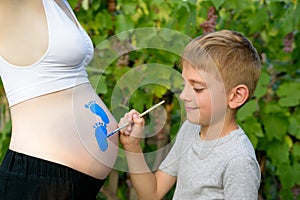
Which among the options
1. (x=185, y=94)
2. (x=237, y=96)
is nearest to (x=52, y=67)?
(x=185, y=94)

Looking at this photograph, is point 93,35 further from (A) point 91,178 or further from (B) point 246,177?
(B) point 246,177

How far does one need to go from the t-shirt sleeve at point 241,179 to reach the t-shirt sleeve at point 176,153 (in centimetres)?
21

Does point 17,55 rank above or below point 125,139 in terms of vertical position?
above

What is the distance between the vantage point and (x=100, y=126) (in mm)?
1548

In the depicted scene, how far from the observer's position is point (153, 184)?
1668mm

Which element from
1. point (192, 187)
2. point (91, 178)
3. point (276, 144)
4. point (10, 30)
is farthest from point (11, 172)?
point (276, 144)

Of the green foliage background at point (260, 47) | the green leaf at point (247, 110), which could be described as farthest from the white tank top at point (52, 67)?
the green leaf at point (247, 110)

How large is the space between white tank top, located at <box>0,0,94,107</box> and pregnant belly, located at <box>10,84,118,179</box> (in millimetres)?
23

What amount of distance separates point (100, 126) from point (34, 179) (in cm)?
21

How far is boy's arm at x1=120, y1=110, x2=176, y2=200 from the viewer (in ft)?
4.99

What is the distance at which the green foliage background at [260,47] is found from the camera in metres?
2.46

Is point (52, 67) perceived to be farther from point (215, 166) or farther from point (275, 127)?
point (275, 127)

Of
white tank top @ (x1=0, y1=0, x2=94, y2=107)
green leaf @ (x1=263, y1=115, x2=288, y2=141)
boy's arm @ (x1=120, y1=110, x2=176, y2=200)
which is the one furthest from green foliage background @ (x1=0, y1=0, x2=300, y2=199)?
white tank top @ (x1=0, y1=0, x2=94, y2=107)

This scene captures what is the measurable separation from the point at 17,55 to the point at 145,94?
398 mm
